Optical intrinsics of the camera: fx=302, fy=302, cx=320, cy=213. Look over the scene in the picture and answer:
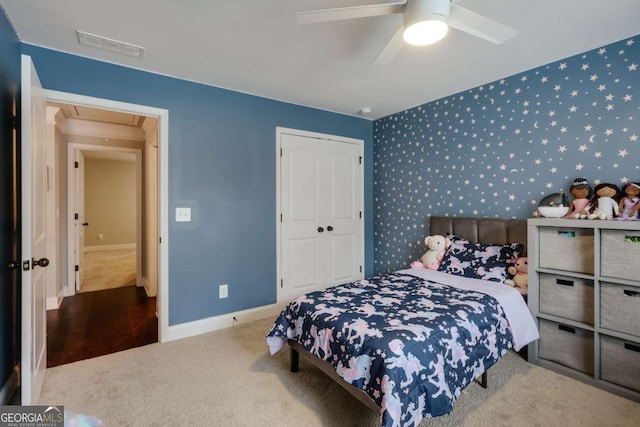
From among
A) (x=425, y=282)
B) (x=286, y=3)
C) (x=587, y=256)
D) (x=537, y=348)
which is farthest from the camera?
(x=425, y=282)

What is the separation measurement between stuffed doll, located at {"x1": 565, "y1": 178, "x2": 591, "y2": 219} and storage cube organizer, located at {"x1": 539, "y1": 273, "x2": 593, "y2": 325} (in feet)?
1.59

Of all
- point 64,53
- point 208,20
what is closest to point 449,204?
point 208,20

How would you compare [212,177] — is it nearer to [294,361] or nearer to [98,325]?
[294,361]

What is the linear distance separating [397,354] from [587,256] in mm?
1677

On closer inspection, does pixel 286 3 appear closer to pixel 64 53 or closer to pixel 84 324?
pixel 64 53

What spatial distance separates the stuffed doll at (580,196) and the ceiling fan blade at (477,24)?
140cm

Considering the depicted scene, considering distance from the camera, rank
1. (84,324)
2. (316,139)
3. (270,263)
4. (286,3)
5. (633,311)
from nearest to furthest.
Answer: (286,3) < (633,311) < (84,324) < (270,263) < (316,139)

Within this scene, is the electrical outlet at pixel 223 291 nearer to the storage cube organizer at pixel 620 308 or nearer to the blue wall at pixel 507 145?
the blue wall at pixel 507 145

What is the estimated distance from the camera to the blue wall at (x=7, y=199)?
70.3 inches

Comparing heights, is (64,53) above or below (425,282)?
above

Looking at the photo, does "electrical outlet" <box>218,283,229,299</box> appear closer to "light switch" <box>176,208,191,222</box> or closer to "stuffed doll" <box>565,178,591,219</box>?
"light switch" <box>176,208,191,222</box>

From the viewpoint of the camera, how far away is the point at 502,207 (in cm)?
286

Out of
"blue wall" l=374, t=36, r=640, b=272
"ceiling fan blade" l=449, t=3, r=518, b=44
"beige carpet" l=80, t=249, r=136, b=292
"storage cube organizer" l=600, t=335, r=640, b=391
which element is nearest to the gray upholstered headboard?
"blue wall" l=374, t=36, r=640, b=272

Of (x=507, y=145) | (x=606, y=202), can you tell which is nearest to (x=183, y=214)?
(x=507, y=145)
